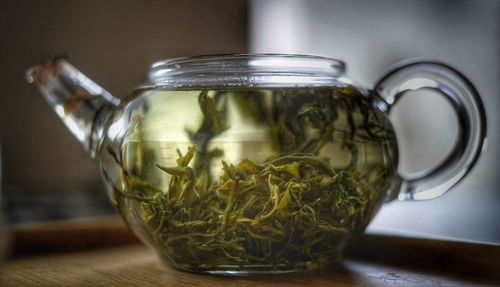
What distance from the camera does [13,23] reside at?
136cm

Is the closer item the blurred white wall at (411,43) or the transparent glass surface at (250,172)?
the transparent glass surface at (250,172)

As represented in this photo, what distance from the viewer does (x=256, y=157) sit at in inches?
19.9

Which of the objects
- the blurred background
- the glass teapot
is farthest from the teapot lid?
the blurred background

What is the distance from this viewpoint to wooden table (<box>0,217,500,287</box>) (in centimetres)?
54

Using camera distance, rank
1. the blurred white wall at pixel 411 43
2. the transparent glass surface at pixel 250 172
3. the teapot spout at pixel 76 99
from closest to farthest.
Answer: the transparent glass surface at pixel 250 172 → the teapot spout at pixel 76 99 → the blurred white wall at pixel 411 43

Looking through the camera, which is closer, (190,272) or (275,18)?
(190,272)

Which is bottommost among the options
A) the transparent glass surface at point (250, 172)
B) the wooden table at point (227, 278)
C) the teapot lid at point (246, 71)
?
the wooden table at point (227, 278)

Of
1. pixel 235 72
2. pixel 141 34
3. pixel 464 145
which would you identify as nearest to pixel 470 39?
pixel 141 34

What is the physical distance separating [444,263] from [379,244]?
65 millimetres

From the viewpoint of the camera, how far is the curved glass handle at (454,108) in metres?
0.61

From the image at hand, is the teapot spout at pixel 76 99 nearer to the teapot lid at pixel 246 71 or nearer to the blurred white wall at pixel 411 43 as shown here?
the teapot lid at pixel 246 71

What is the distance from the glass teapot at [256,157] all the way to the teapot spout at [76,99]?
52mm

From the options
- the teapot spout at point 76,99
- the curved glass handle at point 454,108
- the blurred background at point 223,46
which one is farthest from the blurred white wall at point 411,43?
the teapot spout at point 76,99

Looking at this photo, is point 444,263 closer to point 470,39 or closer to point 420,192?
point 420,192
